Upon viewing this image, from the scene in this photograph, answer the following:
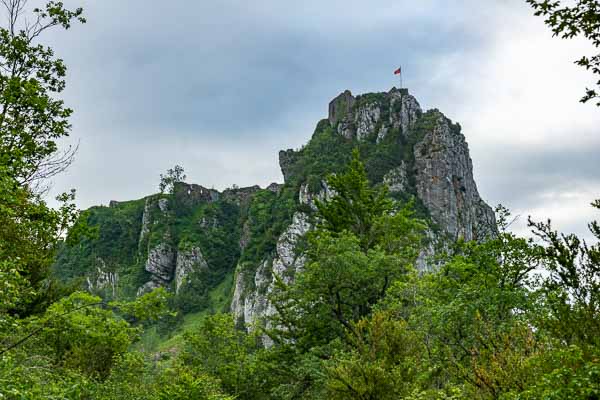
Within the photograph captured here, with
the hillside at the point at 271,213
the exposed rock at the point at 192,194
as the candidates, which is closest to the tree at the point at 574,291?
the hillside at the point at 271,213

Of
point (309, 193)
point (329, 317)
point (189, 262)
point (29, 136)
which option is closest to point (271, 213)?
point (309, 193)

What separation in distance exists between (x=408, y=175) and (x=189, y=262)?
7094 cm

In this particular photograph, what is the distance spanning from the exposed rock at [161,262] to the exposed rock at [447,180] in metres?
80.7

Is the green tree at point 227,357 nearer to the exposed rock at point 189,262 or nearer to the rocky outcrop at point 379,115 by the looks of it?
the rocky outcrop at point 379,115

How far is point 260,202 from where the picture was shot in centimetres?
14875

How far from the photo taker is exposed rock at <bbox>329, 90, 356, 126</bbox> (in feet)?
469

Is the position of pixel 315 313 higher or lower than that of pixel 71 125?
A: lower

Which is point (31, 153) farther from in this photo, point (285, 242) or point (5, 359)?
point (285, 242)

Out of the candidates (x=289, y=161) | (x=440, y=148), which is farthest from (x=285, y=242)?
(x=289, y=161)

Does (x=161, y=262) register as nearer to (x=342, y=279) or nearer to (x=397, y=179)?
(x=397, y=179)

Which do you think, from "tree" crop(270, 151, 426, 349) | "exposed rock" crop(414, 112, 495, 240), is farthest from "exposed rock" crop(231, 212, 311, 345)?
"tree" crop(270, 151, 426, 349)

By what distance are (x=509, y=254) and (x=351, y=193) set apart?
43.0ft

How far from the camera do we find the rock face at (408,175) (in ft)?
353

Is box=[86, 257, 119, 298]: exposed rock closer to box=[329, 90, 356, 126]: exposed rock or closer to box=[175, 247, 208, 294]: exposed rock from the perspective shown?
box=[175, 247, 208, 294]: exposed rock
